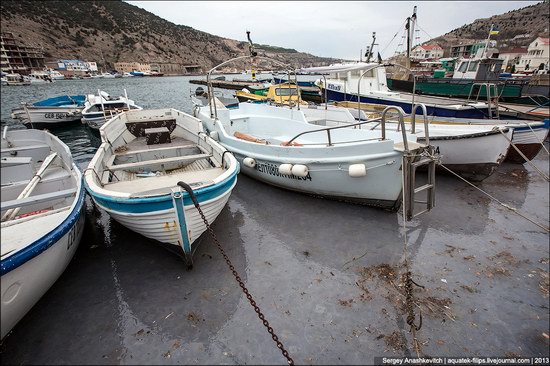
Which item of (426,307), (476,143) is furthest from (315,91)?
(426,307)

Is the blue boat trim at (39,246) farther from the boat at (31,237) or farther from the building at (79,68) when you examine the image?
the building at (79,68)

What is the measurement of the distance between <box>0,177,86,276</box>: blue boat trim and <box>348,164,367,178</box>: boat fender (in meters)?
4.66

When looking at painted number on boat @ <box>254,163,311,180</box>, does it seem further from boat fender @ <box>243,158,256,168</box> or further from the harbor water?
the harbor water

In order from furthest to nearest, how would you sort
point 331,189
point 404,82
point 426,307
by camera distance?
point 404,82
point 331,189
point 426,307

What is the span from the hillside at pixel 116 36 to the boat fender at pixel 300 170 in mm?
25971

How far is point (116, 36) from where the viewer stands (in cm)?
8938

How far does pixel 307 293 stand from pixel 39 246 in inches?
130

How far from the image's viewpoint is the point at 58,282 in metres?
3.91

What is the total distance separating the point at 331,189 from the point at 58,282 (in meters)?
5.16

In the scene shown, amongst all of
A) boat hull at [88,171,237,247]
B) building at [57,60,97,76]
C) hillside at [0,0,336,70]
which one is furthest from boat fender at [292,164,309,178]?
building at [57,60,97,76]

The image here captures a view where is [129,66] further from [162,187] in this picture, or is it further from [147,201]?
[147,201]

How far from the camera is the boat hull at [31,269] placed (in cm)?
260

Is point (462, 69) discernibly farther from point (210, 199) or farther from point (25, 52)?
point (25, 52)

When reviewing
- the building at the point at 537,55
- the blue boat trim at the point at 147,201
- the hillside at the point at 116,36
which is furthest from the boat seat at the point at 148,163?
the building at the point at 537,55
